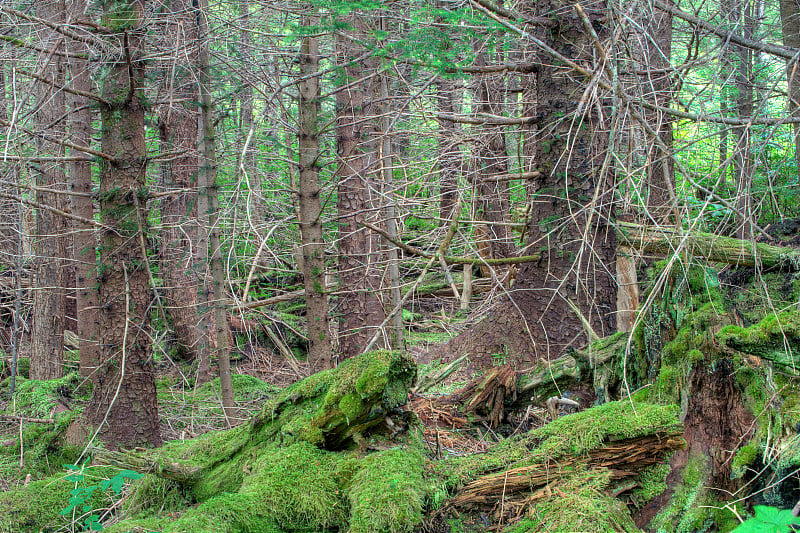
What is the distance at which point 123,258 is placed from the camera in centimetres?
501

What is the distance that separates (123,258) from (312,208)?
1.86 metres

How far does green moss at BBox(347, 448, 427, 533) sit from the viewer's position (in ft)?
8.20

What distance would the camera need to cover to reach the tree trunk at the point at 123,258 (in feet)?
16.1

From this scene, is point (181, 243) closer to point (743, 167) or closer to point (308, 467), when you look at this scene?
point (308, 467)

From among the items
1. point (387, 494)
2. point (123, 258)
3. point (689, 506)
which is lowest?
point (689, 506)

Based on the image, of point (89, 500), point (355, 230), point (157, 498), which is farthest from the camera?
point (355, 230)

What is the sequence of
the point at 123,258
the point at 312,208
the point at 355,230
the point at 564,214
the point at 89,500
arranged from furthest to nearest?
1. the point at 355,230
2. the point at 312,208
3. the point at 564,214
4. the point at 123,258
5. the point at 89,500

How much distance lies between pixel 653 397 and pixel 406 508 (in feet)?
5.01

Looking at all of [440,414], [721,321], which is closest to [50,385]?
[440,414]

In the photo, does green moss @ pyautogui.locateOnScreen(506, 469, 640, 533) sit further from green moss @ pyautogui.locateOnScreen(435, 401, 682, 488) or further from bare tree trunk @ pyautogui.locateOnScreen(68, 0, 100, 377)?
bare tree trunk @ pyautogui.locateOnScreen(68, 0, 100, 377)

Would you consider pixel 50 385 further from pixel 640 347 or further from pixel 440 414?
pixel 640 347

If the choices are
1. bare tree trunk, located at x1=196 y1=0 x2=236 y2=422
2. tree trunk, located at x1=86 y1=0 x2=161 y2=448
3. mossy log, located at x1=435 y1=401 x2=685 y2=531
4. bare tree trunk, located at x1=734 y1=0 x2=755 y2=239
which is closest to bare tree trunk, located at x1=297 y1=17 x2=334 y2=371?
bare tree trunk, located at x1=196 y1=0 x2=236 y2=422

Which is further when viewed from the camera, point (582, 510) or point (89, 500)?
point (89, 500)

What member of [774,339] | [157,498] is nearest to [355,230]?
[157,498]
